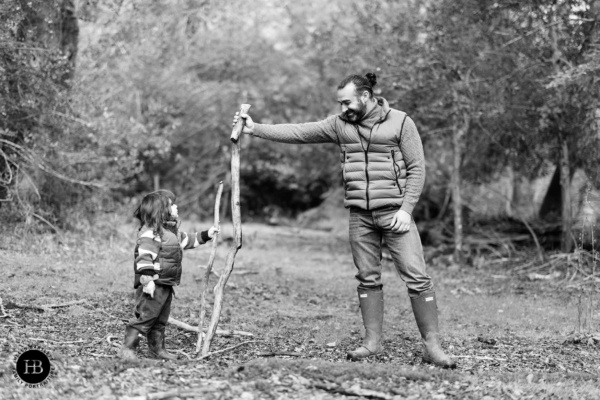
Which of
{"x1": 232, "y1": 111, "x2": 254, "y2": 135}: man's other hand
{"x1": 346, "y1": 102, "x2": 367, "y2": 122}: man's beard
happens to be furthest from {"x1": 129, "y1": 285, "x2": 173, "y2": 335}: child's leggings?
{"x1": 346, "y1": 102, "x2": 367, "y2": 122}: man's beard

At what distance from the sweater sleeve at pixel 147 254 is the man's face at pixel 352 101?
5.52ft

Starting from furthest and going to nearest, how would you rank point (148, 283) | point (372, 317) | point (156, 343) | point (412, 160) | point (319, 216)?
point (319, 216), point (372, 317), point (412, 160), point (156, 343), point (148, 283)

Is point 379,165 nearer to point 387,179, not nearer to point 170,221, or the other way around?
point 387,179

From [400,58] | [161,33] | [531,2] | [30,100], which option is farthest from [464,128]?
[30,100]

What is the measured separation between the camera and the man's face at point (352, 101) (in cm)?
575

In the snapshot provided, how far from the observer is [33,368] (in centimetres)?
482

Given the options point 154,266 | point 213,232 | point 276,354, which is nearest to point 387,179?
point 213,232

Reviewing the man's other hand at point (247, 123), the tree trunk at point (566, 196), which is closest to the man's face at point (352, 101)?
the man's other hand at point (247, 123)

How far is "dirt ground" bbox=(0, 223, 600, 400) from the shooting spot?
15.8ft

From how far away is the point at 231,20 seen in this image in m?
20.4

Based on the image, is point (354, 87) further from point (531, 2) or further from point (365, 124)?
point (531, 2)

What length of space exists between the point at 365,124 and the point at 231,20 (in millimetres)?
15309

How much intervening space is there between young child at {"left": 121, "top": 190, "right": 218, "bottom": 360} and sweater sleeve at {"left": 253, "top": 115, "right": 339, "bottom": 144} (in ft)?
3.03

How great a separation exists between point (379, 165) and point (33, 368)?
273 centimetres
